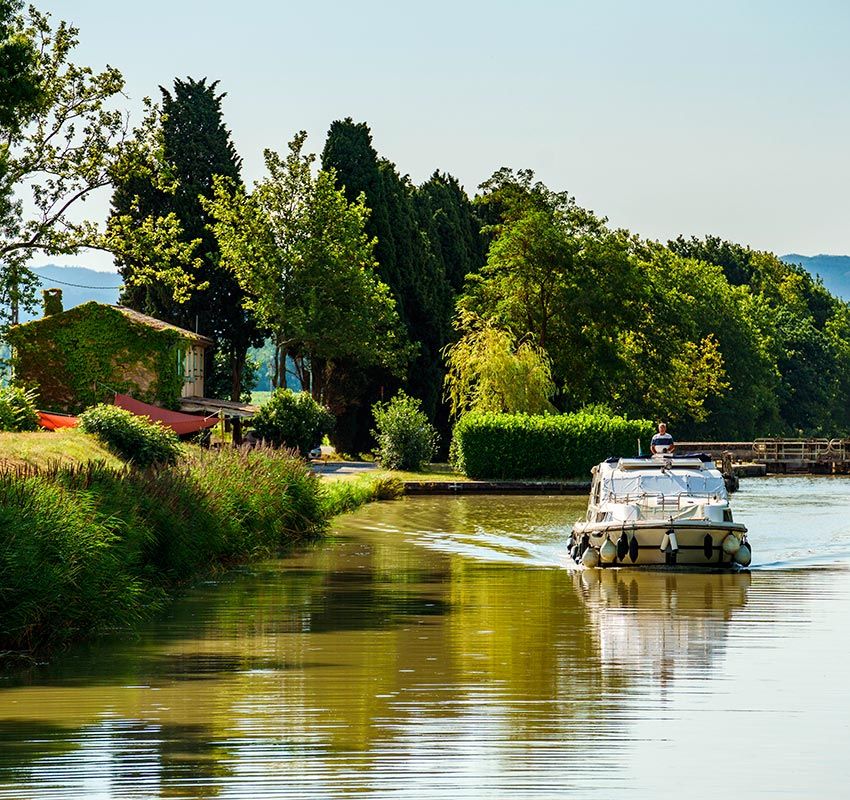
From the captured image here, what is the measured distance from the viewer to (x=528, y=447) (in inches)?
2635

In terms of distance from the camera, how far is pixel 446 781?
10.8m

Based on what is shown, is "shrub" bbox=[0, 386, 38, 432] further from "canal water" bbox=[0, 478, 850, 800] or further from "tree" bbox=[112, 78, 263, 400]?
"tree" bbox=[112, 78, 263, 400]

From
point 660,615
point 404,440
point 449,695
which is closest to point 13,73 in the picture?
point 660,615

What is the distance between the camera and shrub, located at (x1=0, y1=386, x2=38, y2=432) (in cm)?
4275

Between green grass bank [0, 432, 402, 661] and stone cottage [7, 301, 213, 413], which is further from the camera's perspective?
stone cottage [7, 301, 213, 413]

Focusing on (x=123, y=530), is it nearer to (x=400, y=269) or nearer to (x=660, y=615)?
(x=660, y=615)

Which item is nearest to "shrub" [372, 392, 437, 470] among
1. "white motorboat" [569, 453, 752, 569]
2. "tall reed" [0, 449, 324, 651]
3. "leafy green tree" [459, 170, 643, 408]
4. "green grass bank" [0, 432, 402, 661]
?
"leafy green tree" [459, 170, 643, 408]

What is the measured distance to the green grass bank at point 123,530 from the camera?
17.0m

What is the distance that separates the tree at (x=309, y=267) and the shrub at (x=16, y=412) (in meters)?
35.3

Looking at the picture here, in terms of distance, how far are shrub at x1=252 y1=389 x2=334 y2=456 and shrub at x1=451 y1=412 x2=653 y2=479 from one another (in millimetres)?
6241

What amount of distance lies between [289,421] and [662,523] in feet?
125

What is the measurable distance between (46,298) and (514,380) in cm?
2193

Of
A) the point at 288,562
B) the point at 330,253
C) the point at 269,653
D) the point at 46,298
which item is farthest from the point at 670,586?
the point at 330,253

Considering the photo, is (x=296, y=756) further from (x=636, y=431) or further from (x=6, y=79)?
(x=636, y=431)
